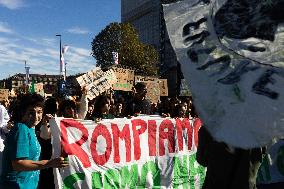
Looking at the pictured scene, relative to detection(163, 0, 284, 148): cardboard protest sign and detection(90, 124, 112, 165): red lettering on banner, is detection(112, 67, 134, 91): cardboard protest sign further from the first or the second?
detection(163, 0, 284, 148): cardboard protest sign

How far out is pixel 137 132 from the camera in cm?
719

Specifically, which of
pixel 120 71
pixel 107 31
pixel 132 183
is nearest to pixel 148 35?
pixel 107 31

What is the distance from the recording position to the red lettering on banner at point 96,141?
21.1 ft

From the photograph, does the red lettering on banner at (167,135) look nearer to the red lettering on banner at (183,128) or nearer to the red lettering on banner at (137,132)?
the red lettering on banner at (183,128)

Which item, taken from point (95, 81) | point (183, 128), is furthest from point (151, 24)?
point (183, 128)

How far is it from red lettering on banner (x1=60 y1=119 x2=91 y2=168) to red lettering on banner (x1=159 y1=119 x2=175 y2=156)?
1.50 meters

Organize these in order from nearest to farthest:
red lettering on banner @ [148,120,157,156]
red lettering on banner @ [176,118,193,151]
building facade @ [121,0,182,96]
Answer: red lettering on banner @ [148,120,157,156], red lettering on banner @ [176,118,193,151], building facade @ [121,0,182,96]

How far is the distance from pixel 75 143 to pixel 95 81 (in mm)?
4437

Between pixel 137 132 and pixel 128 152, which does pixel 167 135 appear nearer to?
pixel 137 132

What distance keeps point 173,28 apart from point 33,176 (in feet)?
7.83

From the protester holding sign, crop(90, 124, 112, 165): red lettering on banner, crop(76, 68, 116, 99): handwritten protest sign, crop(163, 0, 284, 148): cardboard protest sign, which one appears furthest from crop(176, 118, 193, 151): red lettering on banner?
crop(163, 0, 284, 148): cardboard protest sign

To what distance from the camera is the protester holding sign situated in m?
4.08

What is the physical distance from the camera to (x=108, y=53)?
52406 millimetres

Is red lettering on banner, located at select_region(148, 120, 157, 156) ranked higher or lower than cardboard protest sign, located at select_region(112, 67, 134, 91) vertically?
lower
